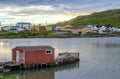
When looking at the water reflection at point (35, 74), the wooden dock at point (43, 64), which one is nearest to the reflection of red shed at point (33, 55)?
the wooden dock at point (43, 64)

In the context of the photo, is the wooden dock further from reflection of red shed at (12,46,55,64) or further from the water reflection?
the water reflection

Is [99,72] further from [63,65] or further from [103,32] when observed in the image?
[103,32]

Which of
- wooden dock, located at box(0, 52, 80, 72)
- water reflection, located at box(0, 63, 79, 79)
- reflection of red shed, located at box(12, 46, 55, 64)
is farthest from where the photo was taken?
reflection of red shed, located at box(12, 46, 55, 64)

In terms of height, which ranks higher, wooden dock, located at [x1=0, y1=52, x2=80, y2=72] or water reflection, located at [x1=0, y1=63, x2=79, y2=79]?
wooden dock, located at [x1=0, y1=52, x2=80, y2=72]

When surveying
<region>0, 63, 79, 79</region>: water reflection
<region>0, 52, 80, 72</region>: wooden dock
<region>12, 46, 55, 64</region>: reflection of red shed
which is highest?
<region>12, 46, 55, 64</region>: reflection of red shed

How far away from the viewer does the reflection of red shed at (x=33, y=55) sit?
39.8 meters

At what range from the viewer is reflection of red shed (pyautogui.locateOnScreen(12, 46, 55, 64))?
131ft

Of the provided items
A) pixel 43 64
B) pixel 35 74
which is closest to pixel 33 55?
pixel 43 64

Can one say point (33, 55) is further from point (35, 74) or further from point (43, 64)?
point (35, 74)

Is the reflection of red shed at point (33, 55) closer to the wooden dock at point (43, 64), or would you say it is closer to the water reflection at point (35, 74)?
the wooden dock at point (43, 64)

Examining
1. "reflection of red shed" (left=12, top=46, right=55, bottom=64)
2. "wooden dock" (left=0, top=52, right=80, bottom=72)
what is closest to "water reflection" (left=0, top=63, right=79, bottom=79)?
"wooden dock" (left=0, top=52, right=80, bottom=72)

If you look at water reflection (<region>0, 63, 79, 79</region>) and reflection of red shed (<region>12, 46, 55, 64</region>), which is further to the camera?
reflection of red shed (<region>12, 46, 55, 64</region>)

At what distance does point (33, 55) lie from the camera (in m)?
40.1

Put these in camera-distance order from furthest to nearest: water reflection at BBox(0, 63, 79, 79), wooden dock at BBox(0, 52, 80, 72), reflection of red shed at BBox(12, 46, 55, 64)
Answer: reflection of red shed at BBox(12, 46, 55, 64) < wooden dock at BBox(0, 52, 80, 72) < water reflection at BBox(0, 63, 79, 79)
